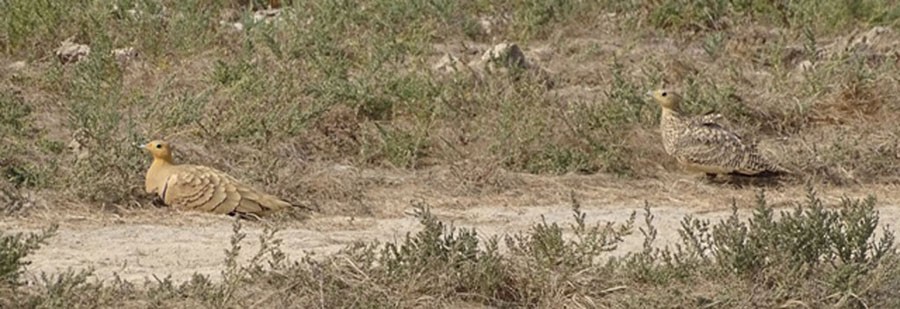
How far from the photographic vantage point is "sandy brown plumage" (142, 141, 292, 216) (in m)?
9.50

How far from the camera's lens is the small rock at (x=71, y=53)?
1293 cm

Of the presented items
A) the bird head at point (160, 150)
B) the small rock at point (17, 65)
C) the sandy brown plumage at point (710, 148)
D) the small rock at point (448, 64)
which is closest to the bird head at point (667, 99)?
the sandy brown plumage at point (710, 148)

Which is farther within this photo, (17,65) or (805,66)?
(805,66)

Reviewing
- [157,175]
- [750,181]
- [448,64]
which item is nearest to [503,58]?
[448,64]

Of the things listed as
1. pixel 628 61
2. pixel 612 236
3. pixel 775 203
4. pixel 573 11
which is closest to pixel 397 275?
pixel 612 236

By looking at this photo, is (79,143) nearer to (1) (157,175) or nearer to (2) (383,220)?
(1) (157,175)

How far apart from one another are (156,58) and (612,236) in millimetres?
5142

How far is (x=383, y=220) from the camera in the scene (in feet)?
31.8

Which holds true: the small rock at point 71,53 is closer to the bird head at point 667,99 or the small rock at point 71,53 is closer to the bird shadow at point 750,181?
the bird head at point 667,99

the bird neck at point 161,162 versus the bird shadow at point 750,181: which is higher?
the bird shadow at point 750,181

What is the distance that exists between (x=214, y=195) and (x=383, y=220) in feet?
3.26

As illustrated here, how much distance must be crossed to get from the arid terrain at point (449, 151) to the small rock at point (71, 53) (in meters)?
0.02

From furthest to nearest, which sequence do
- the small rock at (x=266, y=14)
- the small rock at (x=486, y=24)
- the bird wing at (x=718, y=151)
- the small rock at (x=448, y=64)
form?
the small rock at (x=486, y=24)
the small rock at (x=266, y=14)
the small rock at (x=448, y=64)
the bird wing at (x=718, y=151)

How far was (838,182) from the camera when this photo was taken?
1132cm
